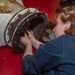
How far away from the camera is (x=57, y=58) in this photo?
0.83 m

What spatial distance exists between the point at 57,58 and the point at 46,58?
0.22ft

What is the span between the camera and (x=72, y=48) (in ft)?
2.77

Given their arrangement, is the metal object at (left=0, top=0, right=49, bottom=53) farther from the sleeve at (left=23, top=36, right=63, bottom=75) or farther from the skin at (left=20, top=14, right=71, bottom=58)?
the sleeve at (left=23, top=36, right=63, bottom=75)

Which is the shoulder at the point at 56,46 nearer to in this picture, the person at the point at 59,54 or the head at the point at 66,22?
the person at the point at 59,54

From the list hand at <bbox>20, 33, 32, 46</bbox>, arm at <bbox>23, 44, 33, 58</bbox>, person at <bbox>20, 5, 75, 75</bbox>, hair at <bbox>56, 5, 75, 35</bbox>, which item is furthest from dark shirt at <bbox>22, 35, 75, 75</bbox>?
hand at <bbox>20, 33, 32, 46</bbox>

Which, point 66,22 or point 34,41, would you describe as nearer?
point 66,22

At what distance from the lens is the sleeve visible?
84 cm

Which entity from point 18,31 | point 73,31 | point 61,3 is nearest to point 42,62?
point 73,31

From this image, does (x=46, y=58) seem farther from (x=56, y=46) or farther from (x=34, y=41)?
(x=34, y=41)

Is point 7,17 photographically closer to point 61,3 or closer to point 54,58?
point 54,58

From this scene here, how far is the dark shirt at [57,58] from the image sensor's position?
825 millimetres

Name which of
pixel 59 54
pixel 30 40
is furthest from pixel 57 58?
pixel 30 40

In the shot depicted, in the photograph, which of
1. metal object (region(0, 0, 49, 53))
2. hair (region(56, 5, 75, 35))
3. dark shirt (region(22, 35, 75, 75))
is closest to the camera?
dark shirt (region(22, 35, 75, 75))

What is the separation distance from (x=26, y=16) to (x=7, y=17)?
5.0 inches
